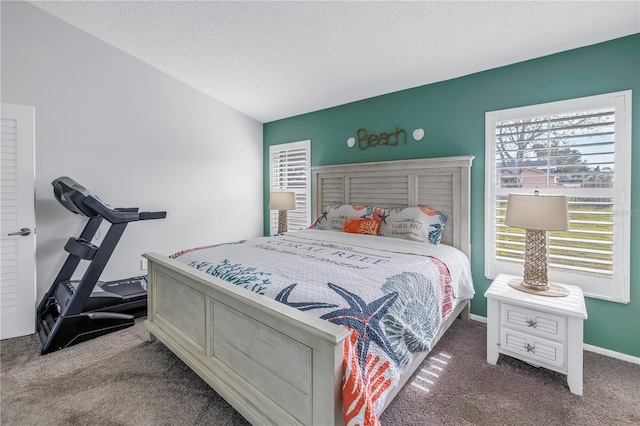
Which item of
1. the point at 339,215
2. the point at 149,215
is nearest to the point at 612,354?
the point at 339,215

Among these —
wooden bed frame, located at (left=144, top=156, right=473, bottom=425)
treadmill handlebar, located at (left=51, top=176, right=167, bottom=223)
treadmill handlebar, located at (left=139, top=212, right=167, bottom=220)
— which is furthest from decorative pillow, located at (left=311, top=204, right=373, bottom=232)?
treadmill handlebar, located at (left=51, top=176, right=167, bottom=223)

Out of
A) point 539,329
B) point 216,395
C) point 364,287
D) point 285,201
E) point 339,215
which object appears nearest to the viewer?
point 364,287

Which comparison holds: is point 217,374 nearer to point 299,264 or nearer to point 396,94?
point 299,264

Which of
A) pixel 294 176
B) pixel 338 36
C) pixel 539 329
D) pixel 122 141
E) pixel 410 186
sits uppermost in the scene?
pixel 338 36

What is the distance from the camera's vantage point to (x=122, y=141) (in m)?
3.49

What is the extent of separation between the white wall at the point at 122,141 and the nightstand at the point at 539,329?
360 cm

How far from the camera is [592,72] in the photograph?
2.33 meters

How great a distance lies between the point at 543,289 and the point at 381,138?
7.23 ft

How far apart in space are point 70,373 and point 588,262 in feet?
12.7

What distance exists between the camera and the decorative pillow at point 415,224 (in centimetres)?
284

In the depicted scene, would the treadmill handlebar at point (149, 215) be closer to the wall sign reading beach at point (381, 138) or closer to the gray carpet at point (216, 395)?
the gray carpet at point (216, 395)

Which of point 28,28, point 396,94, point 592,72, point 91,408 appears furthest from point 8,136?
point 592,72

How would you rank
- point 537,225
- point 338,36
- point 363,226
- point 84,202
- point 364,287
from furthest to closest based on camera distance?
point 363,226 → point 338,36 → point 84,202 → point 537,225 → point 364,287

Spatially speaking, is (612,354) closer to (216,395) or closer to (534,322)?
(534,322)
